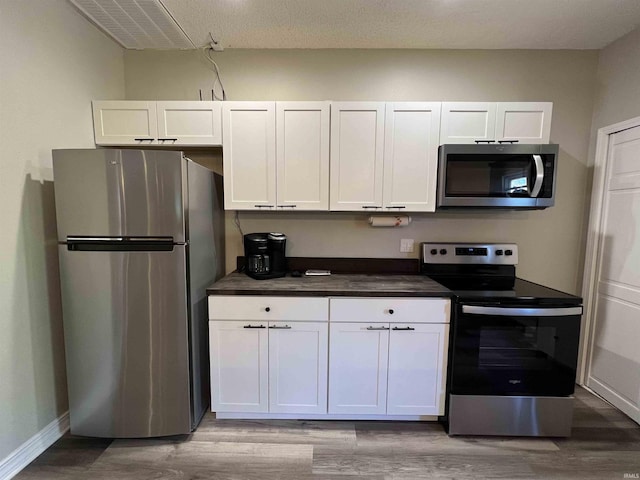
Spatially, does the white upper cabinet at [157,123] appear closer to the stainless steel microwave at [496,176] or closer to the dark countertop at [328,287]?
the dark countertop at [328,287]

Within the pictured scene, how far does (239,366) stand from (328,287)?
0.80m

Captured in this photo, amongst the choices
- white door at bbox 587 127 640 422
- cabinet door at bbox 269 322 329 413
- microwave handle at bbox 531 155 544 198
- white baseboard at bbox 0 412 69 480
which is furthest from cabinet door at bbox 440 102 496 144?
white baseboard at bbox 0 412 69 480

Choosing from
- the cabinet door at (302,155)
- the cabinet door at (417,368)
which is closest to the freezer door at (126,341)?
the cabinet door at (302,155)

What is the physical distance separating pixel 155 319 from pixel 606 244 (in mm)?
3311

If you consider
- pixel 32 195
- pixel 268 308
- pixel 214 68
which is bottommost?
pixel 268 308

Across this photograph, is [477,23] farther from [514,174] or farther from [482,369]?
[482,369]

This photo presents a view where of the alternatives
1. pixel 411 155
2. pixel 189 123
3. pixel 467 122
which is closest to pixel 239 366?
pixel 189 123

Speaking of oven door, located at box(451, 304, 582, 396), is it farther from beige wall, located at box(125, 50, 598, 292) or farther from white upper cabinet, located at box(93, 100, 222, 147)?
white upper cabinet, located at box(93, 100, 222, 147)

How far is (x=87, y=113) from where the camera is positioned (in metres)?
2.05

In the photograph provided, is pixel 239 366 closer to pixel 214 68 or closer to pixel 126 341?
pixel 126 341

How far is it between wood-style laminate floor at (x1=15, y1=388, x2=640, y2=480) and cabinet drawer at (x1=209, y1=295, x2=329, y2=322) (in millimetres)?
771

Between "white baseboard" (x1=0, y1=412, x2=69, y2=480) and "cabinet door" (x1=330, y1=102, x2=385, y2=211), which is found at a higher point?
"cabinet door" (x1=330, y1=102, x2=385, y2=211)

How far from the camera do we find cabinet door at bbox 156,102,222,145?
2098 millimetres

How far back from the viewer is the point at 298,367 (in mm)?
1918
